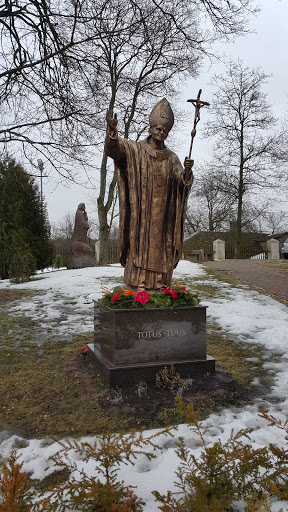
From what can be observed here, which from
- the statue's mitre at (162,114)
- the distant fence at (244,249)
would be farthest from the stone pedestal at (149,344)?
the distant fence at (244,249)

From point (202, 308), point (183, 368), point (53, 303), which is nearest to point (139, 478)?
point (183, 368)

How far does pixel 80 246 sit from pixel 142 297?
13966 millimetres

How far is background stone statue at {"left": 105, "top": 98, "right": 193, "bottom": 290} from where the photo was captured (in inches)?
184

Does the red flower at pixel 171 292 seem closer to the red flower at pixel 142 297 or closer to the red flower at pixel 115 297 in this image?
the red flower at pixel 142 297

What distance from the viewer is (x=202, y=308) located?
14.6 feet

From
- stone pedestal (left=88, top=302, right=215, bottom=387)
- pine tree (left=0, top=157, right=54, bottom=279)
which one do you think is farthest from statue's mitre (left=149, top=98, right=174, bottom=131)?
pine tree (left=0, top=157, right=54, bottom=279)

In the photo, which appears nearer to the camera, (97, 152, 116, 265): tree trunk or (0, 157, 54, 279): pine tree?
(0, 157, 54, 279): pine tree

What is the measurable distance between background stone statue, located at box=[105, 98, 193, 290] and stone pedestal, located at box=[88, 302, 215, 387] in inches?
25.5

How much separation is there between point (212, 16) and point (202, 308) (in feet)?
17.4

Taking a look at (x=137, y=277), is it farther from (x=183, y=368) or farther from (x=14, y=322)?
(x=14, y=322)

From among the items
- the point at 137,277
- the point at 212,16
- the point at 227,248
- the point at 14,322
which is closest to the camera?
the point at 137,277

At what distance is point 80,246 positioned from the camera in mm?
17984

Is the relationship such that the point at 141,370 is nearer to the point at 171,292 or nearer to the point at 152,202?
the point at 171,292

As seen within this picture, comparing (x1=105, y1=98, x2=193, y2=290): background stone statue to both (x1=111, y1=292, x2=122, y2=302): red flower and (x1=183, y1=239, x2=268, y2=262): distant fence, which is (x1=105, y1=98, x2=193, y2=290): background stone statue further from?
(x1=183, y1=239, x2=268, y2=262): distant fence
